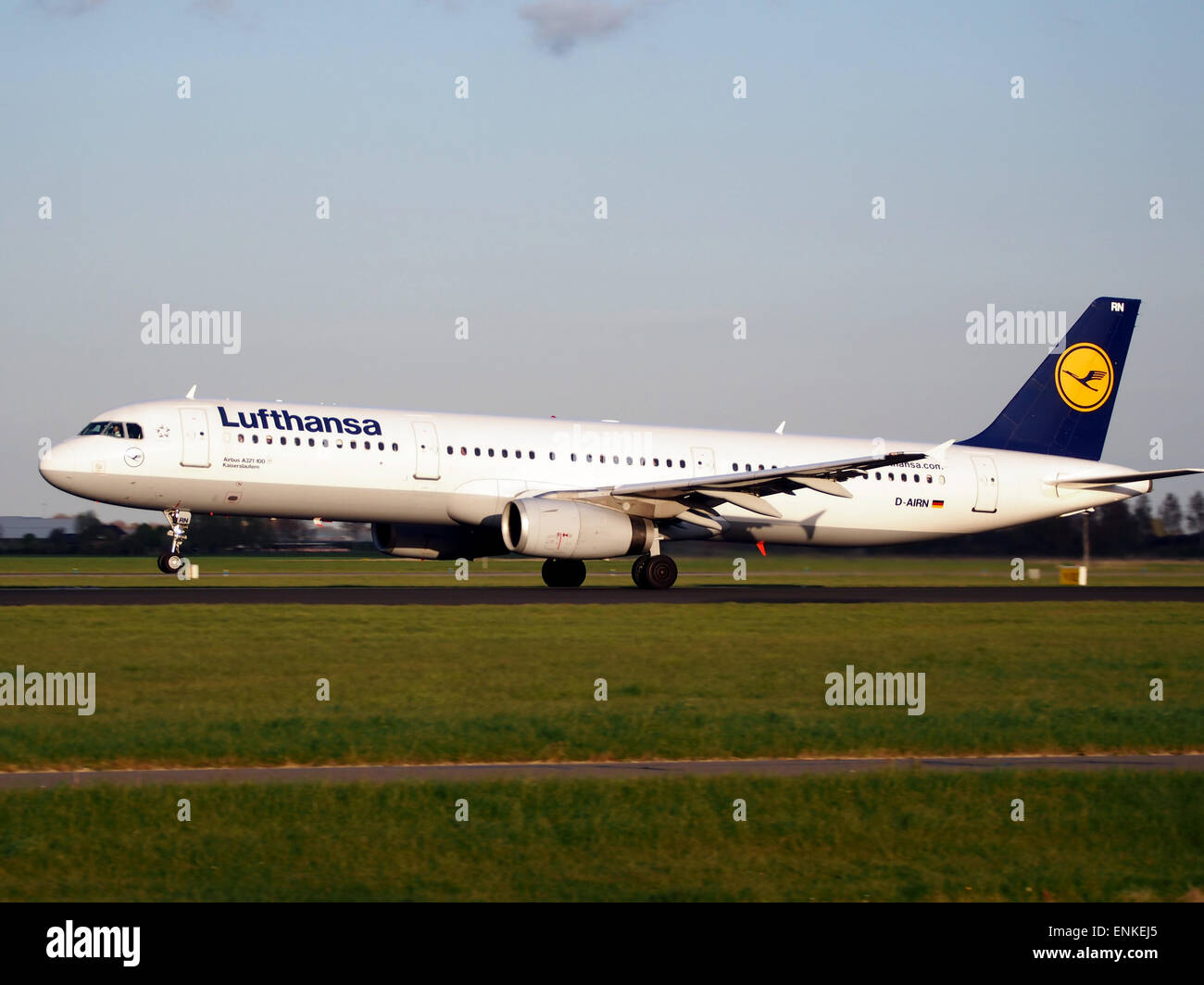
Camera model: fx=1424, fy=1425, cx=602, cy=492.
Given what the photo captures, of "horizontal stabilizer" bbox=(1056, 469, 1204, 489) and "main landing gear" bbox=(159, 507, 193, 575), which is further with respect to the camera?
"horizontal stabilizer" bbox=(1056, 469, 1204, 489)

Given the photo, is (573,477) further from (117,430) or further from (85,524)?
(85,524)

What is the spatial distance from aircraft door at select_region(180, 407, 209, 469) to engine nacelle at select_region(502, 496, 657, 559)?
6996 mm

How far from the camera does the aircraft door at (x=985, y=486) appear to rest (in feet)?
135

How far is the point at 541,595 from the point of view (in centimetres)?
3375

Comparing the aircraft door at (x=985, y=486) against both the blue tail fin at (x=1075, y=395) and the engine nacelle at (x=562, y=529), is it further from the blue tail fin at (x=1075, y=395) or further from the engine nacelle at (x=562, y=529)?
the engine nacelle at (x=562, y=529)

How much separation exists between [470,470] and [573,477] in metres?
2.92

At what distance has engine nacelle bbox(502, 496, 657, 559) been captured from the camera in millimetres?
32656

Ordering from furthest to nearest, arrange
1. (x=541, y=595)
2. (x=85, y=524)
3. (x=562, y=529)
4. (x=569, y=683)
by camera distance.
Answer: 1. (x=85, y=524)
2. (x=541, y=595)
3. (x=562, y=529)
4. (x=569, y=683)

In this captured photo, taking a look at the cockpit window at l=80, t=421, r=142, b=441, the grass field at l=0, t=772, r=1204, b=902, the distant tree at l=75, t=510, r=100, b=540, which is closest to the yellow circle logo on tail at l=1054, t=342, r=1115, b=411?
the cockpit window at l=80, t=421, r=142, b=441

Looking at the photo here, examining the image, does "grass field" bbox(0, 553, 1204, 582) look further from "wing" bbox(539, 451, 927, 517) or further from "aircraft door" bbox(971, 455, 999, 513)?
"wing" bbox(539, 451, 927, 517)

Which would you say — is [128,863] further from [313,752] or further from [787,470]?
[787,470]

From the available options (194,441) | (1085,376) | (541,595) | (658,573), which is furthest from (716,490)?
(1085,376)

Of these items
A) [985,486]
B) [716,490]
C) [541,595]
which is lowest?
[541,595]

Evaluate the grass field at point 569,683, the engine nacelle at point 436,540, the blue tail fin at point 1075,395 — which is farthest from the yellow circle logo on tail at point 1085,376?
the engine nacelle at point 436,540
